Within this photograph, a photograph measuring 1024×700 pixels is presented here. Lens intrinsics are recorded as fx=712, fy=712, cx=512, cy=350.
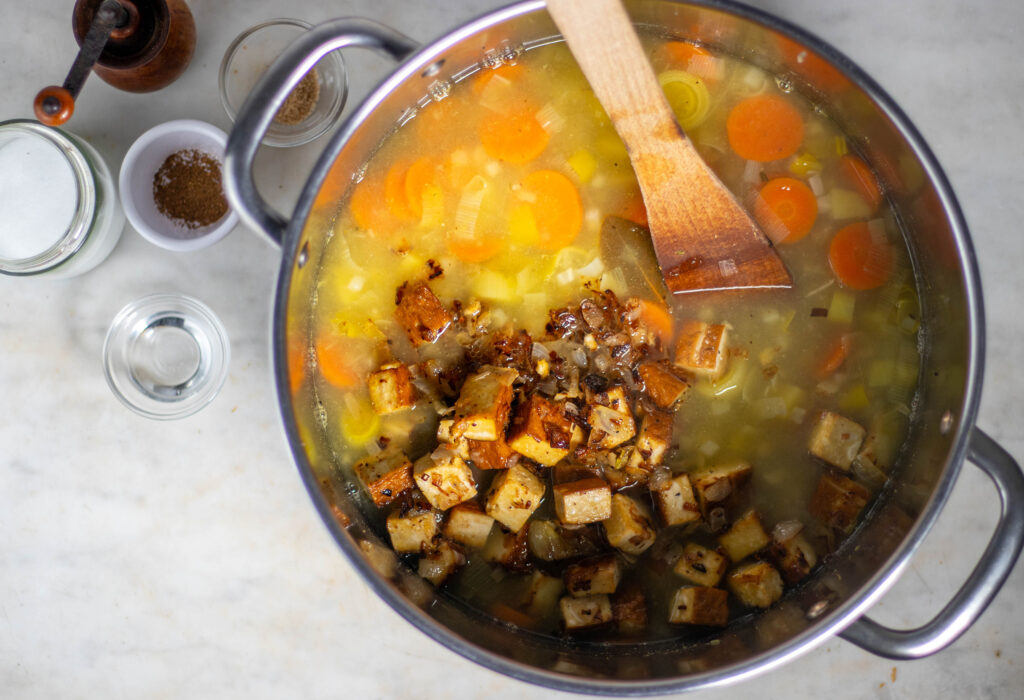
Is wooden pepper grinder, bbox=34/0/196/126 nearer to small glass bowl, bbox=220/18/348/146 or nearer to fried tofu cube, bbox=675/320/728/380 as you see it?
small glass bowl, bbox=220/18/348/146

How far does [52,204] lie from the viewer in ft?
7.10

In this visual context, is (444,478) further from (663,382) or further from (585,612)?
(663,382)

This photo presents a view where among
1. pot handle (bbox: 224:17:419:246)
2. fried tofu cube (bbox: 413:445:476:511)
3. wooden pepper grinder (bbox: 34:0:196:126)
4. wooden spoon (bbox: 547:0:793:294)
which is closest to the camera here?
pot handle (bbox: 224:17:419:246)

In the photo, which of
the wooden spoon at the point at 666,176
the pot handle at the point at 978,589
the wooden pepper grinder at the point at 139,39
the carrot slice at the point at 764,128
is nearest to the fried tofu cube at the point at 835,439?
the pot handle at the point at 978,589

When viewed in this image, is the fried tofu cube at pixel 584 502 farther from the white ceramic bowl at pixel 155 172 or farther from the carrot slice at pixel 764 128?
the white ceramic bowl at pixel 155 172

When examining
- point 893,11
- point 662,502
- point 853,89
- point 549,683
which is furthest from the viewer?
point 893,11

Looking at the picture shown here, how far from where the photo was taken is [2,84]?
7.50ft

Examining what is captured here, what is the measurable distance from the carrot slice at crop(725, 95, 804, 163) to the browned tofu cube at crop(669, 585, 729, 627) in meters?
1.24

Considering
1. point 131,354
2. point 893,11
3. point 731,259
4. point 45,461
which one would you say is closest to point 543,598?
point 731,259

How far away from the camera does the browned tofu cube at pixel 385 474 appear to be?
1999 millimetres

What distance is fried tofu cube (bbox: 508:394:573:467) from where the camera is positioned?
1925 mm

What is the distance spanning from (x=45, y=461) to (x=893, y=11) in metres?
3.05

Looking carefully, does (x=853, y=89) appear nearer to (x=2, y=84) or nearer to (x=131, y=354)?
(x=131, y=354)

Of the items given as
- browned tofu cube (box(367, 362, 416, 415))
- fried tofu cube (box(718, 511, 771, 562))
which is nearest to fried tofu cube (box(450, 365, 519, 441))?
browned tofu cube (box(367, 362, 416, 415))
